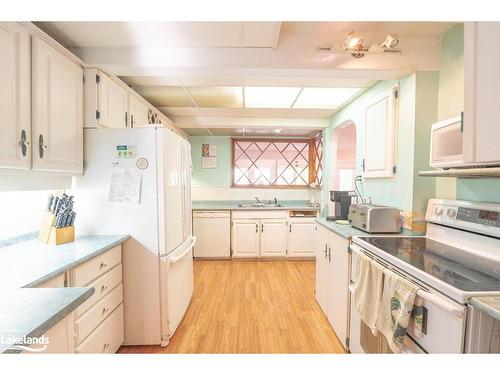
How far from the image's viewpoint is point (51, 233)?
5.16 ft

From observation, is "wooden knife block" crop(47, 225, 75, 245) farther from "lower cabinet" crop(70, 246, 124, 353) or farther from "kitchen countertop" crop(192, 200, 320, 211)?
"kitchen countertop" crop(192, 200, 320, 211)

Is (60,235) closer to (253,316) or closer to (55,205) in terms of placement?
(55,205)

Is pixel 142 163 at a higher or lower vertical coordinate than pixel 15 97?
lower

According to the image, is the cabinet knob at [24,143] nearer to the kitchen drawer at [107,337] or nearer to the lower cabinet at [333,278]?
the kitchen drawer at [107,337]

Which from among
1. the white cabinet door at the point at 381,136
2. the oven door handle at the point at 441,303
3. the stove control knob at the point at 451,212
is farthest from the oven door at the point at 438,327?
the white cabinet door at the point at 381,136

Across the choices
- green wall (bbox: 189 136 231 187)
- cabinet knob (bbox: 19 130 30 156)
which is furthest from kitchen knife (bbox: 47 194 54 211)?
green wall (bbox: 189 136 231 187)

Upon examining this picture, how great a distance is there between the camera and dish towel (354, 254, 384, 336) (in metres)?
1.30

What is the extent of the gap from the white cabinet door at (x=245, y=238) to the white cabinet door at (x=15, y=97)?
9.23 ft

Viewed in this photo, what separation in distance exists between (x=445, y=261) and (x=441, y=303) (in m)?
0.41

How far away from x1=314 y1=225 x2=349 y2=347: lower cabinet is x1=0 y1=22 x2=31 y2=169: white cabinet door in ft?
6.98

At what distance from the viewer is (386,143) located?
205 cm

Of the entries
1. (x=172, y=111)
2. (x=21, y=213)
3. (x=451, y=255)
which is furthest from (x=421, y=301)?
(x=172, y=111)

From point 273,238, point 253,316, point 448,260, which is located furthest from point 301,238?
point 448,260
